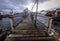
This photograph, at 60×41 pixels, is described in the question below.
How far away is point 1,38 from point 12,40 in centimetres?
111

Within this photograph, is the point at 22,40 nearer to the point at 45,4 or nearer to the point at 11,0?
the point at 45,4

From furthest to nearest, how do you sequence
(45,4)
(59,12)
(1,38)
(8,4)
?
(8,4), (45,4), (59,12), (1,38)

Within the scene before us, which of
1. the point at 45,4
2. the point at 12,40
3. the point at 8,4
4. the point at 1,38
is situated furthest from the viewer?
the point at 8,4

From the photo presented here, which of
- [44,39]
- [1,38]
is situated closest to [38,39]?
[44,39]

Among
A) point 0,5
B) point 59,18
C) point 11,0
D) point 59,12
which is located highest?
point 11,0

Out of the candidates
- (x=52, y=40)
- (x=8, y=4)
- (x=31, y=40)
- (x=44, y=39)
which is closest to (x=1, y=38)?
(x=31, y=40)

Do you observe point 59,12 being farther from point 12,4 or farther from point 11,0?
point 12,4

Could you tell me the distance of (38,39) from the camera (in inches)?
101

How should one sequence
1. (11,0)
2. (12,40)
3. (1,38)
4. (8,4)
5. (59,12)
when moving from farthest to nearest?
(8,4) → (11,0) → (59,12) → (1,38) → (12,40)

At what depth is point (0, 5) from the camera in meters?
16.0

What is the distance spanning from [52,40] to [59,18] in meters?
14.2

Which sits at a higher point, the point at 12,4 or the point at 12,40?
the point at 12,4

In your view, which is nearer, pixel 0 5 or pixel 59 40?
pixel 59 40

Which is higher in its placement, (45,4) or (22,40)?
(45,4)
